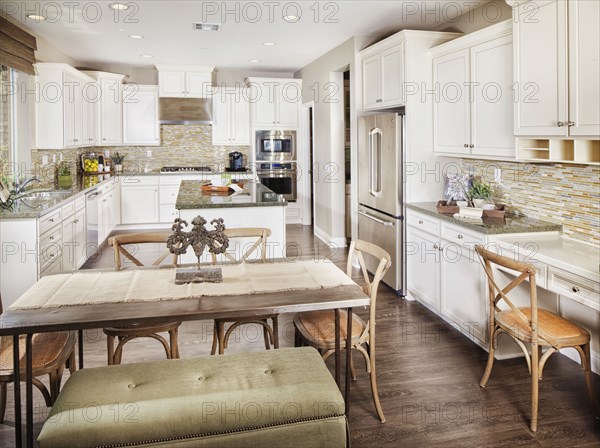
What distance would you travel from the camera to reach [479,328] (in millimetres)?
3465

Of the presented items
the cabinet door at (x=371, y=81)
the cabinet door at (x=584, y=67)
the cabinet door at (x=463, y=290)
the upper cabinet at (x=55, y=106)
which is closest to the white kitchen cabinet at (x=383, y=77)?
the cabinet door at (x=371, y=81)

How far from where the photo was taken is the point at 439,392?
9.55 ft

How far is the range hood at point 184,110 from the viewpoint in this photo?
8.30m

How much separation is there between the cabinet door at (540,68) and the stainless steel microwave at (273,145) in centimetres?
548

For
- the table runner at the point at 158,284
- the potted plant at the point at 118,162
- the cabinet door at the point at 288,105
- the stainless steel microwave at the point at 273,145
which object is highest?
the cabinet door at the point at 288,105

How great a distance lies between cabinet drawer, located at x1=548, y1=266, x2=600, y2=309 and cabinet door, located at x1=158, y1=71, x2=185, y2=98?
22.4 ft

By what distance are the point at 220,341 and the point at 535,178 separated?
247cm

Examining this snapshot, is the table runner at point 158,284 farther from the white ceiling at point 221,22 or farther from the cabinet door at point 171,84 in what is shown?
the cabinet door at point 171,84

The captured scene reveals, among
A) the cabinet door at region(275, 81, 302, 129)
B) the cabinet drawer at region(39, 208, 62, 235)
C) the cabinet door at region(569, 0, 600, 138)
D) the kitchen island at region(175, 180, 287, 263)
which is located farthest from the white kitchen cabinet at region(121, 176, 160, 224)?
the cabinet door at region(569, 0, 600, 138)

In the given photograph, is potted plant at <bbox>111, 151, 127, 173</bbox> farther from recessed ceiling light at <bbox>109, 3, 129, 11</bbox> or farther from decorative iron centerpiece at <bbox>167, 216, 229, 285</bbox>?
decorative iron centerpiece at <bbox>167, 216, 229, 285</bbox>

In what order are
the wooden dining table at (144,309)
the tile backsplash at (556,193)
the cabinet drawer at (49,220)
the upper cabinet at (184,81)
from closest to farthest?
→ the wooden dining table at (144,309)
the tile backsplash at (556,193)
the cabinet drawer at (49,220)
the upper cabinet at (184,81)

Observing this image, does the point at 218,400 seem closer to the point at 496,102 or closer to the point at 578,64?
the point at 578,64

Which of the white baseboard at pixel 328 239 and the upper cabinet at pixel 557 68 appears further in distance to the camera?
the white baseboard at pixel 328 239

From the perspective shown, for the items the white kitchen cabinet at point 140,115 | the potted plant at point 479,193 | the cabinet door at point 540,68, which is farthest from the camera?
the white kitchen cabinet at point 140,115
